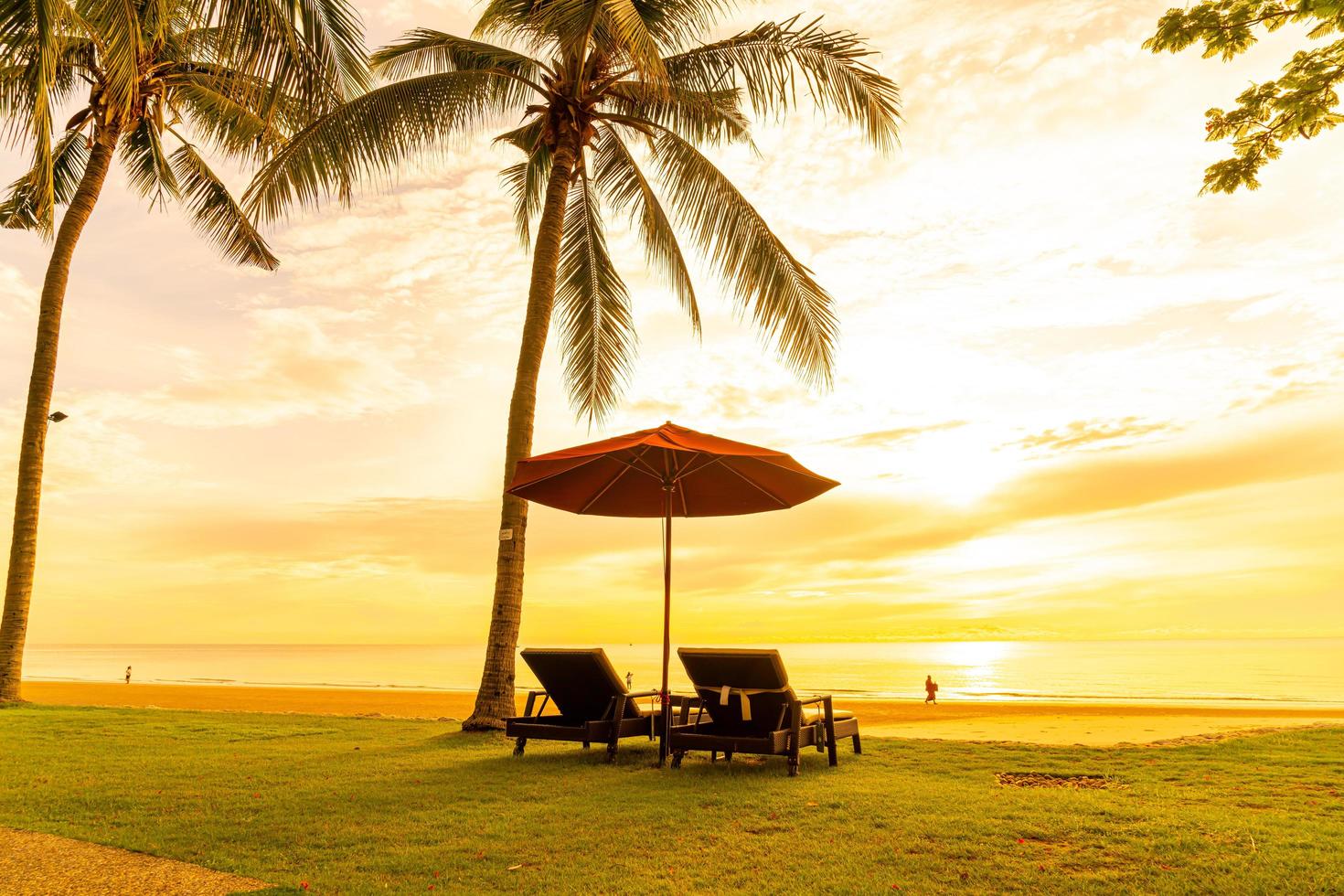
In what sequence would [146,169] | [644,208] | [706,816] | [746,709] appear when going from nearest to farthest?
[706,816]
[746,709]
[644,208]
[146,169]

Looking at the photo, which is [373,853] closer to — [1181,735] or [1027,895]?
[1027,895]

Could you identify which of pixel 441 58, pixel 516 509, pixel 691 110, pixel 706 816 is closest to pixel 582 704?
pixel 706 816

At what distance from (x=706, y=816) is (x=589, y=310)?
867cm

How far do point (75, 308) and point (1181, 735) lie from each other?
1636 cm

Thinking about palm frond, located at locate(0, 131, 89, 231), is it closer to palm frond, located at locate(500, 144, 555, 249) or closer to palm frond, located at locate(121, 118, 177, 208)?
palm frond, located at locate(121, 118, 177, 208)

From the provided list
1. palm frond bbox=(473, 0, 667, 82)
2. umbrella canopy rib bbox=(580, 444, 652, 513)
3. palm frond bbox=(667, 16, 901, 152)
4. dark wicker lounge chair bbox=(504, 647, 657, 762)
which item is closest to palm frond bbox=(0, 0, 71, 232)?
palm frond bbox=(473, 0, 667, 82)

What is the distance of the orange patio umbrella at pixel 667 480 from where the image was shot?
6.84m

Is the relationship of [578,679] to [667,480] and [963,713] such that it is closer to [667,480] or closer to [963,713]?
[667,480]

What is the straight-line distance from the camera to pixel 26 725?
983 centimetres

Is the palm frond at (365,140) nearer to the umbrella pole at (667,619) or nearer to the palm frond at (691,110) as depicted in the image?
the palm frond at (691,110)

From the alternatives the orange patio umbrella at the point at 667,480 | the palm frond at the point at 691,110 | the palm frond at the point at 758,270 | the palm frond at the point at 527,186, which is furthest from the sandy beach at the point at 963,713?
the palm frond at the point at 527,186

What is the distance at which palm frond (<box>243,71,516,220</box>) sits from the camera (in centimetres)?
935

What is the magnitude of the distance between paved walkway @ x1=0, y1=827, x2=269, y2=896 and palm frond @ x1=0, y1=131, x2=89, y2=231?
13251mm

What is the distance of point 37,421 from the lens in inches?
512
